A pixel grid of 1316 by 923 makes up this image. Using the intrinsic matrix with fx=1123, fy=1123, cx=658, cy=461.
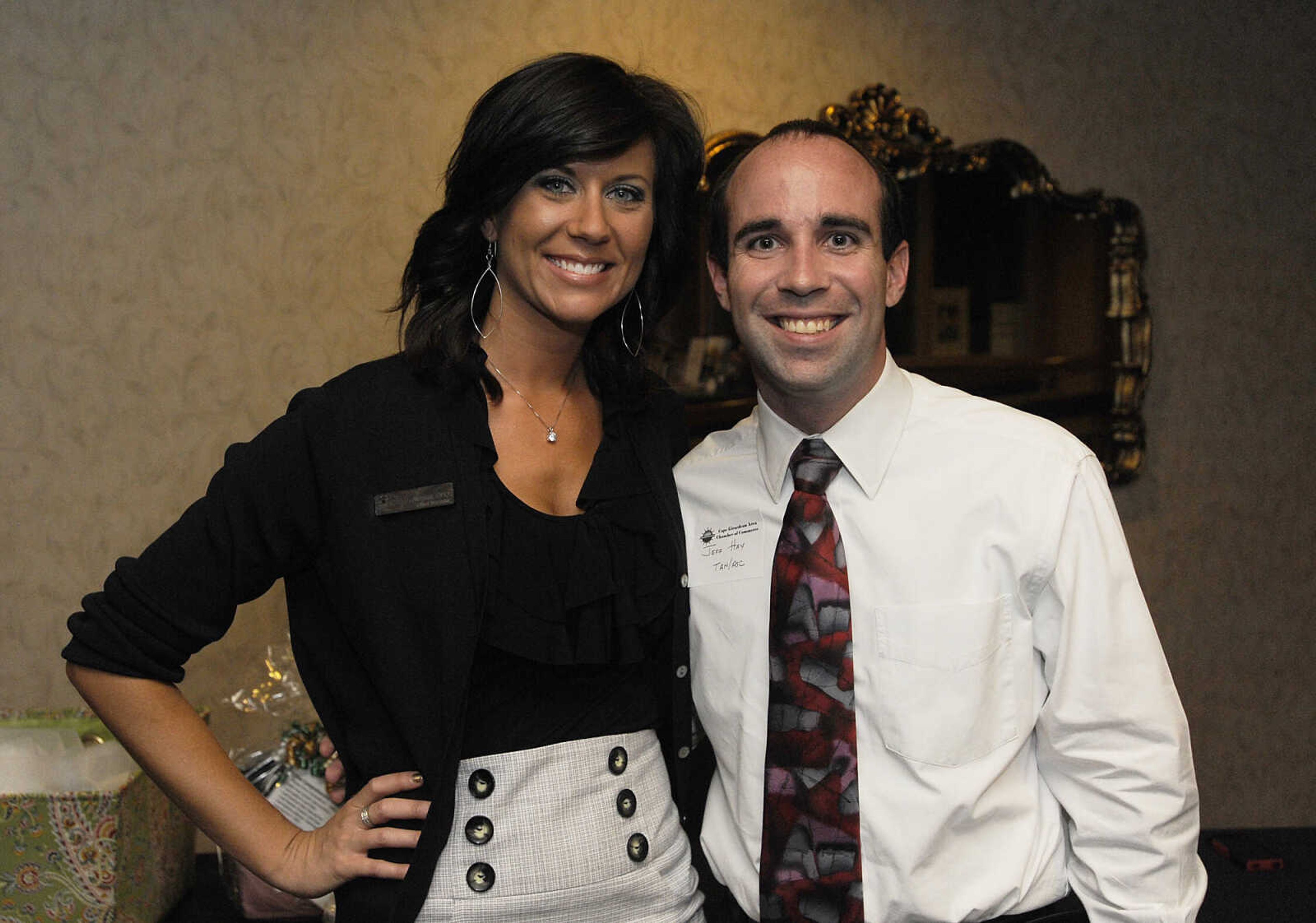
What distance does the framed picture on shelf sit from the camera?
9.96 ft

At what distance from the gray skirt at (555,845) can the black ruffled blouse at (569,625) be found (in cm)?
4

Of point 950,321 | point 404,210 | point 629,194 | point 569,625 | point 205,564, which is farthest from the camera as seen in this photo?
point 950,321

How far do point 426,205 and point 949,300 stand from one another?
1425 millimetres

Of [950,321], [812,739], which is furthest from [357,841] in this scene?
[950,321]

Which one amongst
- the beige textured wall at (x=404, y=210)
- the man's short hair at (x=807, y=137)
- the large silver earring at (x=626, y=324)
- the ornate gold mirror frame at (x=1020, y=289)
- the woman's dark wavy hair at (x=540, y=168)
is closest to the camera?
the woman's dark wavy hair at (x=540, y=168)

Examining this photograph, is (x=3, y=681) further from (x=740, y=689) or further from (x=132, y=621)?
(x=740, y=689)

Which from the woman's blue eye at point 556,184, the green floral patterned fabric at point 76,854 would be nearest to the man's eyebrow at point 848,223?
the woman's blue eye at point 556,184

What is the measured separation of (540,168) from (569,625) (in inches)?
24.2

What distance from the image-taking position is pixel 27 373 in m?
2.16

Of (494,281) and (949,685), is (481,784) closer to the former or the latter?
(949,685)

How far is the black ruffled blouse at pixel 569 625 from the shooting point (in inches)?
55.9

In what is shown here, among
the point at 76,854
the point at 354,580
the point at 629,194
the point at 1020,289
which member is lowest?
A: the point at 76,854

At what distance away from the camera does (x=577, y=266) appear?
1551 millimetres

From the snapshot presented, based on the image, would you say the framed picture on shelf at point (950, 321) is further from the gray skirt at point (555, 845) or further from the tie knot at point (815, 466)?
the gray skirt at point (555, 845)
